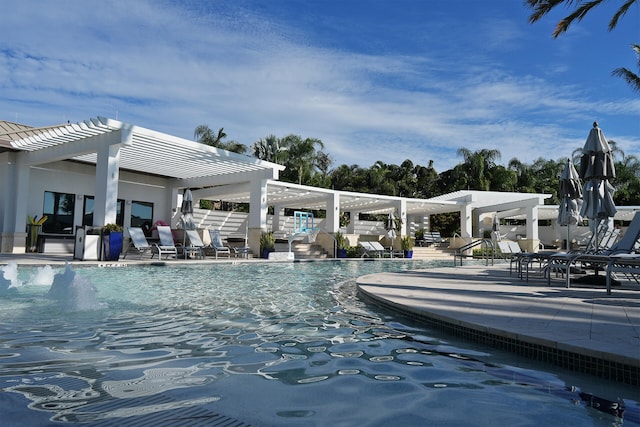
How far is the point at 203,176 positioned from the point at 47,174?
20.7 ft

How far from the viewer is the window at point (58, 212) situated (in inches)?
688

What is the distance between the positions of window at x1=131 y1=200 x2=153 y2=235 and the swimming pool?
51.6ft

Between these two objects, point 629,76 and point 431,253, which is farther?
point 431,253

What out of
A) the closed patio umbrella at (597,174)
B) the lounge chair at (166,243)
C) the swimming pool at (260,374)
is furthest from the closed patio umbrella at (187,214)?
the closed patio umbrella at (597,174)

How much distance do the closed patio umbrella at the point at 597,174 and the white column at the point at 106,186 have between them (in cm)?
1233

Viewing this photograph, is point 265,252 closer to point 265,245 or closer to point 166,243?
point 265,245

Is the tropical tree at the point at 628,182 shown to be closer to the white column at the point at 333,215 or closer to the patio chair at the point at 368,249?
the patio chair at the point at 368,249

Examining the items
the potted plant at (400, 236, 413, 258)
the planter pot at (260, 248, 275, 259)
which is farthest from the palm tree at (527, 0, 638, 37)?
the potted plant at (400, 236, 413, 258)

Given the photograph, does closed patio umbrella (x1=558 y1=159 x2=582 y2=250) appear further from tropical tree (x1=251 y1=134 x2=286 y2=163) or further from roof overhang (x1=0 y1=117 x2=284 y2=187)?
tropical tree (x1=251 y1=134 x2=286 y2=163)

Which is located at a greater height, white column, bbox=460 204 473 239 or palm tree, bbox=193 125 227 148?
palm tree, bbox=193 125 227 148

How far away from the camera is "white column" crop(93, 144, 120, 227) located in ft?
42.8

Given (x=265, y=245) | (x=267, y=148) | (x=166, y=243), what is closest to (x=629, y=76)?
(x=265, y=245)

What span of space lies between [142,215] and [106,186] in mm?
7875

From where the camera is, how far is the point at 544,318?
4.25 metres
